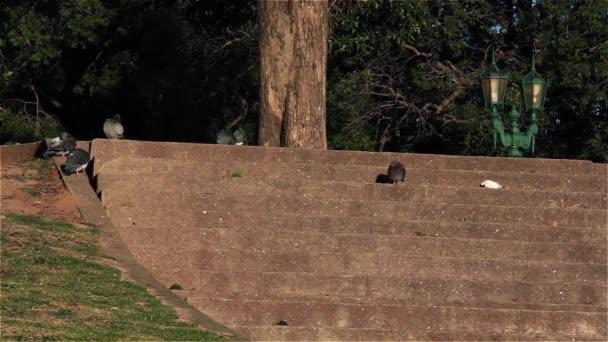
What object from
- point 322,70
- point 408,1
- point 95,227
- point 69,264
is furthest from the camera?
point 408,1

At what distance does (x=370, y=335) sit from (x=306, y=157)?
4654 mm

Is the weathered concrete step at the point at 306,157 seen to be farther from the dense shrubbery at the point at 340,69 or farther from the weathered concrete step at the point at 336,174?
the dense shrubbery at the point at 340,69

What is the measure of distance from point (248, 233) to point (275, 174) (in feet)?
6.42

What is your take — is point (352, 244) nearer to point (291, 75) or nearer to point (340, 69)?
point (291, 75)

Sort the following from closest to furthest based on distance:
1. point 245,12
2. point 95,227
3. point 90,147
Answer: point 95,227 < point 90,147 < point 245,12

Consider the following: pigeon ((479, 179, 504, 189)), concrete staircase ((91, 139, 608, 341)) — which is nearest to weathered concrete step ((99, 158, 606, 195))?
concrete staircase ((91, 139, 608, 341))

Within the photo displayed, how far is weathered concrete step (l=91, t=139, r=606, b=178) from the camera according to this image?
1703 cm

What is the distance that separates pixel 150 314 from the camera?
11.4m

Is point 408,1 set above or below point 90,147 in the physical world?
above

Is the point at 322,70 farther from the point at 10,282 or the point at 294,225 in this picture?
the point at 10,282

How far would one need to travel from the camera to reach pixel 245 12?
26547 mm

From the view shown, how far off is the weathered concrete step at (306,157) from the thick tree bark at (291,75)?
7.42 ft

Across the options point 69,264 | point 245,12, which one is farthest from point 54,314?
point 245,12

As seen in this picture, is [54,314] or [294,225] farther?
[294,225]
